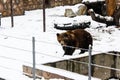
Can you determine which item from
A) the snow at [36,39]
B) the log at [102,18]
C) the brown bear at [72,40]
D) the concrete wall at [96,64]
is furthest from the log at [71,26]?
the concrete wall at [96,64]

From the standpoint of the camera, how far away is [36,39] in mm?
12508

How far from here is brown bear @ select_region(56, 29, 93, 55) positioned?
1076 centimetres

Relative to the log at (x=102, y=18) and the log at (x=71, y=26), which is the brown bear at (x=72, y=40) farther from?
the log at (x=102, y=18)

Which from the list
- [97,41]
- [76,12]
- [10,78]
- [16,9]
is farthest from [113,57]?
[16,9]

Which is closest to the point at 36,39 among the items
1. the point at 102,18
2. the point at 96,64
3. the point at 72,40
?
the point at 72,40

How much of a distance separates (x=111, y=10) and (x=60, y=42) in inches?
196

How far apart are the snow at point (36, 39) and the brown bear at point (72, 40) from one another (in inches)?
7.9

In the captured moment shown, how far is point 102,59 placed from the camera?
36.2ft

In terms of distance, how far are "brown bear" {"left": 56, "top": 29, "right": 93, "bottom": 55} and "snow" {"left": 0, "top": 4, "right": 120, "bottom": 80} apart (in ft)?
0.66

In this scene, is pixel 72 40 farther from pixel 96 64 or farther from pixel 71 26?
pixel 71 26

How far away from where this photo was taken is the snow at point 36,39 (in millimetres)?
9145

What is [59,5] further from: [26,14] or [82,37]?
[82,37]

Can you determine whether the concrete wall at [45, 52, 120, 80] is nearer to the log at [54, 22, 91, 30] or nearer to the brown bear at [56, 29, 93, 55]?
the brown bear at [56, 29, 93, 55]

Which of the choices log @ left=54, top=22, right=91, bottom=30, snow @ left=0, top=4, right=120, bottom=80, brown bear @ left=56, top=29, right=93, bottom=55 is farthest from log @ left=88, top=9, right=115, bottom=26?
brown bear @ left=56, top=29, right=93, bottom=55
